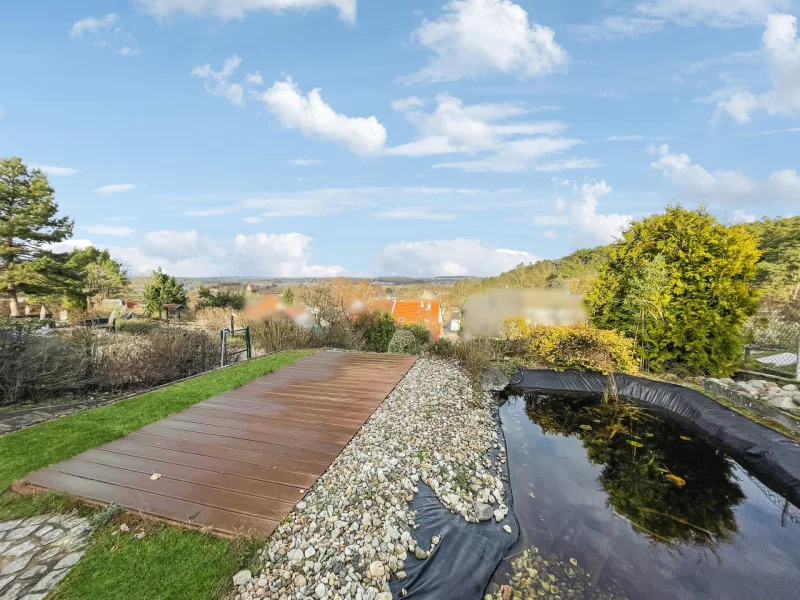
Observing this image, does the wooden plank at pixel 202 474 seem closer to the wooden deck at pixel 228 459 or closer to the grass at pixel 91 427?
the wooden deck at pixel 228 459

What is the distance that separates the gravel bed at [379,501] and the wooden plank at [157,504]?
8.0 inches

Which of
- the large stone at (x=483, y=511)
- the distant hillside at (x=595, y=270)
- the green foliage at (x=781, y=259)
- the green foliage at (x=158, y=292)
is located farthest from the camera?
the green foliage at (x=158, y=292)

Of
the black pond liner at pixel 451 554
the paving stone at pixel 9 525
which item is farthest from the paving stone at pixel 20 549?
the black pond liner at pixel 451 554

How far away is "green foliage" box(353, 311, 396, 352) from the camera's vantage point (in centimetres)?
872

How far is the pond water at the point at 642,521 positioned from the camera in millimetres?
2191

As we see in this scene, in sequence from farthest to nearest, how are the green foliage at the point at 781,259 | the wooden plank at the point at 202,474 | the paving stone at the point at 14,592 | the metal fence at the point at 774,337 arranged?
the green foliage at the point at 781,259, the metal fence at the point at 774,337, the wooden plank at the point at 202,474, the paving stone at the point at 14,592

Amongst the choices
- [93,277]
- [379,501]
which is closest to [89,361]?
[379,501]

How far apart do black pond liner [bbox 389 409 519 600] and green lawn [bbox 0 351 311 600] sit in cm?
90

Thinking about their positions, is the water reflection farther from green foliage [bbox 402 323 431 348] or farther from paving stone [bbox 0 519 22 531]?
A: paving stone [bbox 0 519 22 531]

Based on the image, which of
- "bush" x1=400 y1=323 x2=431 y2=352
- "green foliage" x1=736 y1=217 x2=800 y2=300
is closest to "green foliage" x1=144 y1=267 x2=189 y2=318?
"bush" x1=400 y1=323 x2=431 y2=352

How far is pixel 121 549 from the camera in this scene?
1874 millimetres

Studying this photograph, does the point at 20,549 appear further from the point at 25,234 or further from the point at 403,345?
the point at 25,234

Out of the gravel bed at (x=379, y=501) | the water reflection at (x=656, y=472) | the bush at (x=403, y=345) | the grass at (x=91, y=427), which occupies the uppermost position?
the bush at (x=403, y=345)

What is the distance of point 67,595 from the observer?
159cm
